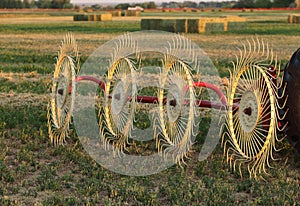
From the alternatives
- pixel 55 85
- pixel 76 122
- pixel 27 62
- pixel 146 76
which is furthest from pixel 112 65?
pixel 27 62

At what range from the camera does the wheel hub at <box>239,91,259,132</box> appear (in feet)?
17.7

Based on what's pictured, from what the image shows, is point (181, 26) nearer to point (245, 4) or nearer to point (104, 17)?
point (104, 17)

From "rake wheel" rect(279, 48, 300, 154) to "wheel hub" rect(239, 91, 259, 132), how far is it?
0.28 m

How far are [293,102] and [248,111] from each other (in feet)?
1.42

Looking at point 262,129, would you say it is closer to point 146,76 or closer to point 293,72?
point 293,72

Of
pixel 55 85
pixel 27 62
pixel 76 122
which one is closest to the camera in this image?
pixel 55 85

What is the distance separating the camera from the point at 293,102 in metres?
5.29

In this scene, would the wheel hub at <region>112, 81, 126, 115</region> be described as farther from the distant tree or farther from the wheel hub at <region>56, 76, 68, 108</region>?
the distant tree

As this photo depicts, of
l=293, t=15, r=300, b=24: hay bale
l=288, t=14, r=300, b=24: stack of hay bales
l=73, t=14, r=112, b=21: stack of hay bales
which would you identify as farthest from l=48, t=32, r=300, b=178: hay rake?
l=73, t=14, r=112, b=21: stack of hay bales

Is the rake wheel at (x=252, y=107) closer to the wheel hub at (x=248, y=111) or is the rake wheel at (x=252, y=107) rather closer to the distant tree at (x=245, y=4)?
the wheel hub at (x=248, y=111)

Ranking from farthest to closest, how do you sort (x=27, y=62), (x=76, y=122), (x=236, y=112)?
(x=27, y=62)
(x=76, y=122)
(x=236, y=112)

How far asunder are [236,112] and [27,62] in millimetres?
10243

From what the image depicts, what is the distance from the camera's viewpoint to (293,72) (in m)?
5.38

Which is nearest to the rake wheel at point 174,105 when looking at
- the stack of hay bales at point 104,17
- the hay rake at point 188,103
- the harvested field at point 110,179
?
the hay rake at point 188,103
